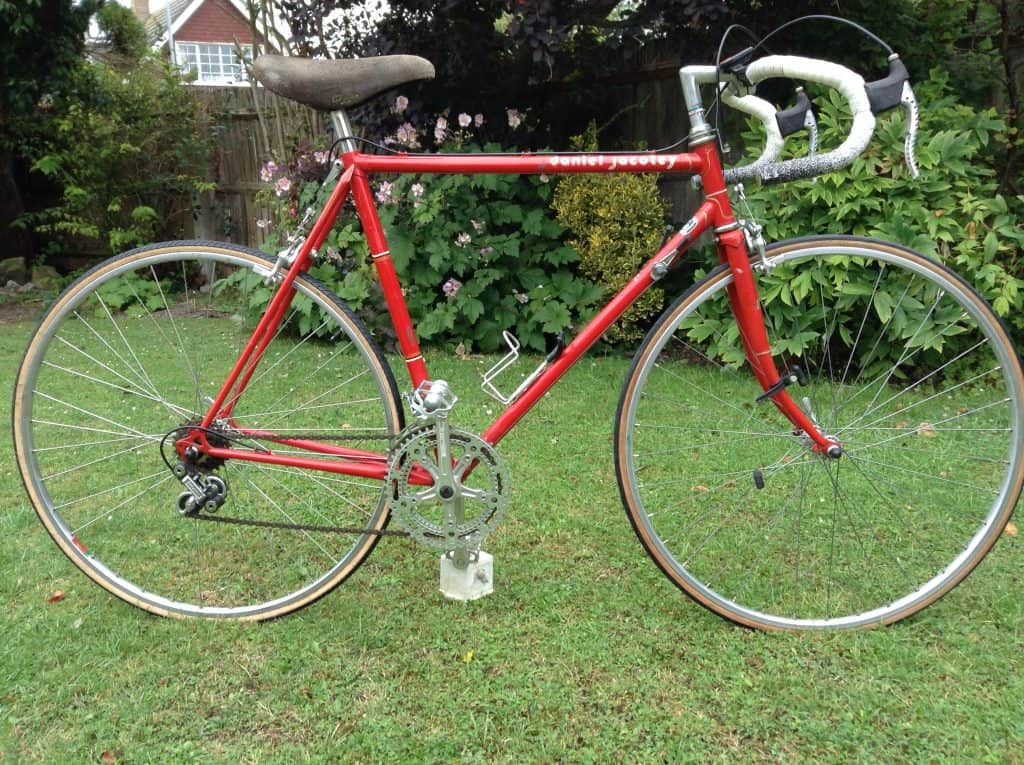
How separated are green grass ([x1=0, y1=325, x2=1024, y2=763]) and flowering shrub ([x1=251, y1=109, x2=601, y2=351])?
2730 mm

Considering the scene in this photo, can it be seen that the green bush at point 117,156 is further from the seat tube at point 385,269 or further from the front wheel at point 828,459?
the seat tube at point 385,269

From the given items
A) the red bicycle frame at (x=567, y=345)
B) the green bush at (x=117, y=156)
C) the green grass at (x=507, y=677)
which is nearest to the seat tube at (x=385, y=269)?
the red bicycle frame at (x=567, y=345)

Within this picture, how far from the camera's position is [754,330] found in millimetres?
2113

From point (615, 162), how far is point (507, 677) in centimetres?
132

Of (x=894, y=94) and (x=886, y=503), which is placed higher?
(x=894, y=94)

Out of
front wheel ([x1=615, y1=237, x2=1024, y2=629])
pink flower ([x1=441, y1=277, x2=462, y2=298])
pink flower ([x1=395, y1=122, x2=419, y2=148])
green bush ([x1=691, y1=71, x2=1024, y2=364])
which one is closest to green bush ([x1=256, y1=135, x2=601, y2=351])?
pink flower ([x1=441, y1=277, x2=462, y2=298])

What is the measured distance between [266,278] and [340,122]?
0.46 meters

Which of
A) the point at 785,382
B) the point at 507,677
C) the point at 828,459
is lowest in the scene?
the point at 507,677

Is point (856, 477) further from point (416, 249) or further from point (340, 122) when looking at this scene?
point (416, 249)

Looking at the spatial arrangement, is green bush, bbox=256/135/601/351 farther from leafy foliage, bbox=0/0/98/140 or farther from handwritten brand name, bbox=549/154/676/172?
leafy foliage, bbox=0/0/98/140

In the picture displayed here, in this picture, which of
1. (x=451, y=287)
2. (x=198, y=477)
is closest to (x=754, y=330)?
(x=198, y=477)

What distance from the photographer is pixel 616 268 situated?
501 centimetres

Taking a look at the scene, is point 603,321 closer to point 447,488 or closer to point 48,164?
point 447,488

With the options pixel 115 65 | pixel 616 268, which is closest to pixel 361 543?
pixel 616 268
